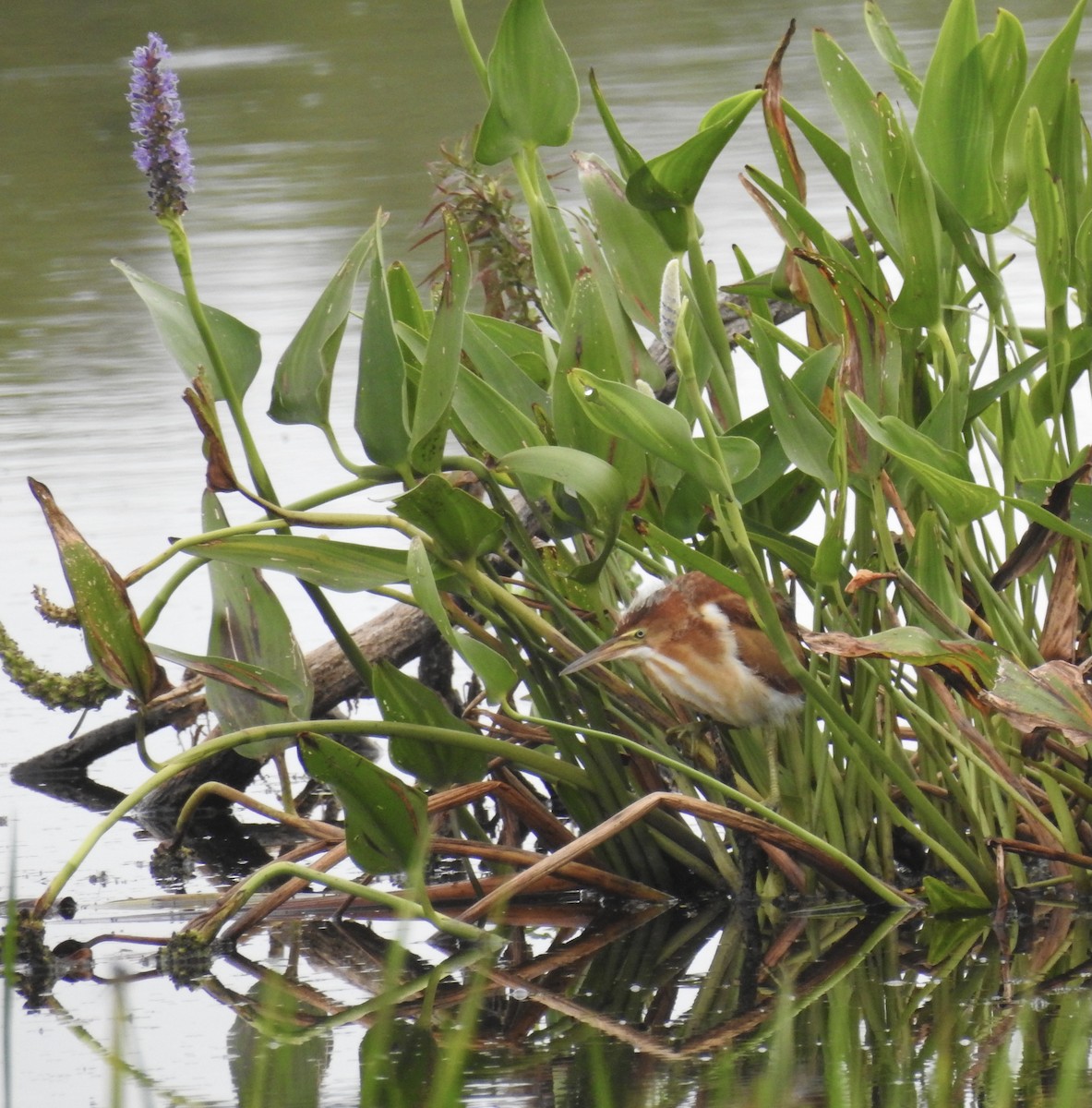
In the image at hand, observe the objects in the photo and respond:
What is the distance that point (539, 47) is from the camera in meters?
2.24

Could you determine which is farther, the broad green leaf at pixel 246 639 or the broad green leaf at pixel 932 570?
the broad green leaf at pixel 246 639

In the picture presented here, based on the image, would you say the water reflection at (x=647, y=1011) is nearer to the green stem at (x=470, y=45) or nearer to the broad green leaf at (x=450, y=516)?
the broad green leaf at (x=450, y=516)

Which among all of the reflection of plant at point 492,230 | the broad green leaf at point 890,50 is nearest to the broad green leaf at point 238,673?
the reflection of plant at point 492,230

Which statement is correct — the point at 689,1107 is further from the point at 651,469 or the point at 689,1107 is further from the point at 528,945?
the point at 651,469

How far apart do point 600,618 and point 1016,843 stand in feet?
1.93

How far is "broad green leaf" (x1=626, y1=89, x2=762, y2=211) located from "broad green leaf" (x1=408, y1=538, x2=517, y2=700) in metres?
0.51

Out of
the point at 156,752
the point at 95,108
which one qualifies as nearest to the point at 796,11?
the point at 95,108

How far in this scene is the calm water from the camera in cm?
369

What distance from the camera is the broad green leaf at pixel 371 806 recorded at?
6.64ft

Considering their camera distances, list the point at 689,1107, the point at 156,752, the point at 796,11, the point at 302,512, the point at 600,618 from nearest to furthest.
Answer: the point at 689,1107
the point at 302,512
the point at 600,618
the point at 156,752
the point at 796,11

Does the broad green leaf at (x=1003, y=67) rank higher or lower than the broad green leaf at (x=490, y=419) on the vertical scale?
higher

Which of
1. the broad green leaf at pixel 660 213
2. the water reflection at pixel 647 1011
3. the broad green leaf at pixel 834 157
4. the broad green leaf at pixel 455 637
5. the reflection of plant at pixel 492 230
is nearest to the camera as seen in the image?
the water reflection at pixel 647 1011

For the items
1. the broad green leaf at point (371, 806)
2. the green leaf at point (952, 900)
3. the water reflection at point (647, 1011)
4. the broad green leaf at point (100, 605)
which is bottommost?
the water reflection at point (647, 1011)

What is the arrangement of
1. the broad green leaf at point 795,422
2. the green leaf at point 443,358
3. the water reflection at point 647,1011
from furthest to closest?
the broad green leaf at point 795,422 → the green leaf at point 443,358 → the water reflection at point 647,1011
